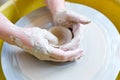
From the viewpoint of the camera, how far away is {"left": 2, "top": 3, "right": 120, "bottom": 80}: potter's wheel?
107cm

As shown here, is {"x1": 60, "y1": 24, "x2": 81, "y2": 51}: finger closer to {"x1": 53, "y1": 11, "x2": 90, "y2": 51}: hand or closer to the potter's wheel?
{"x1": 53, "y1": 11, "x2": 90, "y2": 51}: hand

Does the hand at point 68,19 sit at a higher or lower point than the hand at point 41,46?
higher

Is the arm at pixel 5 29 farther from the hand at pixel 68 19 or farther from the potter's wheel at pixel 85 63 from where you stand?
the hand at pixel 68 19

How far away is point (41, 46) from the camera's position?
3.28 ft

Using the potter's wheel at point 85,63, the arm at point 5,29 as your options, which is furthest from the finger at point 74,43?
the arm at point 5,29

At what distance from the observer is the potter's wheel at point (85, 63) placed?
1067mm

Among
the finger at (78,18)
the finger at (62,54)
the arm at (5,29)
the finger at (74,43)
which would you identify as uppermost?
the finger at (78,18)

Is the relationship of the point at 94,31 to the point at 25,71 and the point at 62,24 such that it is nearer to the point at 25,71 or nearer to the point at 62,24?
the point at 62,24

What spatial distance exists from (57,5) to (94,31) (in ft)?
0.87

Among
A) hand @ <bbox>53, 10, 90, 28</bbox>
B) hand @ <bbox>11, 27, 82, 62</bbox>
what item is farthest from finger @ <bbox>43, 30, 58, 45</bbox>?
hand @ <bbox>53, 10, 90, 28</bbox>

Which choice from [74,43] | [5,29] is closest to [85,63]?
[74,43]

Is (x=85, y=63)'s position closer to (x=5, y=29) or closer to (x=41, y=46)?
(x=41, y=46)

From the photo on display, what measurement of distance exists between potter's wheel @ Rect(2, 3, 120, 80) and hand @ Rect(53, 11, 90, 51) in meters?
0.10

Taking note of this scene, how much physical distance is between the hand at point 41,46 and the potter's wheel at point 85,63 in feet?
0.20
